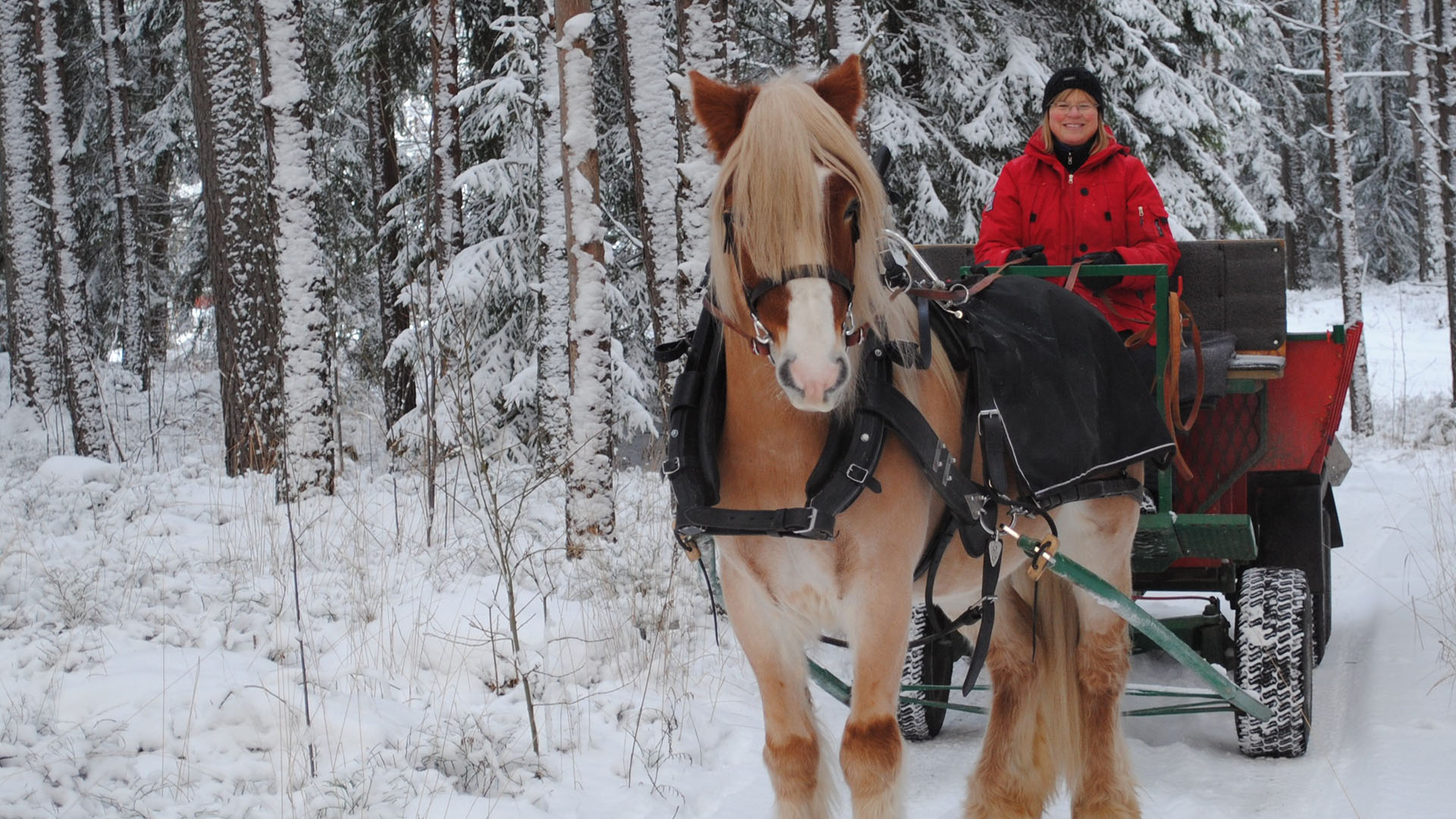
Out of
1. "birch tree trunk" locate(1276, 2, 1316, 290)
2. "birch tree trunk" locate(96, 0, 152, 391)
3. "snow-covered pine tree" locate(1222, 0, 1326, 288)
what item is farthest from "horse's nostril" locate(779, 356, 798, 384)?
"birch tree trunk" locate(1276, 2, 1316, 290)

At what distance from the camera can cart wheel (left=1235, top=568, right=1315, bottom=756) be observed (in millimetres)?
4082

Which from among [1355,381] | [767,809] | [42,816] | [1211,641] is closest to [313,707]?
[42,816]

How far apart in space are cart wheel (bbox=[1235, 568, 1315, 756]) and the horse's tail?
880mm

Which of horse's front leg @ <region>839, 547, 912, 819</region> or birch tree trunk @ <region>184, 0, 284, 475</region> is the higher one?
birch tree trunk @ <region>184, 0, 284, 475</region>

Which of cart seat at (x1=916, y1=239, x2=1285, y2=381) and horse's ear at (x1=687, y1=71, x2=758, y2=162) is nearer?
horse's ear at (x1=687, y1=71, x2=758, y2=162)

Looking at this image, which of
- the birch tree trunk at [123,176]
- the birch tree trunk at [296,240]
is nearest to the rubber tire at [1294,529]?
the birch tree trunk at [296,240]

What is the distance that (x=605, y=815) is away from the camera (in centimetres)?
356

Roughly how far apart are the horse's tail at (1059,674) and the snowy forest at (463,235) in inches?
55.7

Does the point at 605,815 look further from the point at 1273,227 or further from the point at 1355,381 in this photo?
the point at 1273,227

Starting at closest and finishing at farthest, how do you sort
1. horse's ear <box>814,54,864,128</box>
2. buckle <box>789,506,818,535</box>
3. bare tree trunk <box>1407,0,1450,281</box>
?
1. buckle <box>789,506,818,535</box>
2. horse's ear <box>814,54,864,128</box>
3. bare tree trunk <box>1407,0,1450,281</box>

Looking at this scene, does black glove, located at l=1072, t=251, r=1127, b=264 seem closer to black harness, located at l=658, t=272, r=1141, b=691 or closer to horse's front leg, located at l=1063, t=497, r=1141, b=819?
horse's front leg, located at l=1063, t=497, r=1141, b=819

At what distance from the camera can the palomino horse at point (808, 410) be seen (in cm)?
236

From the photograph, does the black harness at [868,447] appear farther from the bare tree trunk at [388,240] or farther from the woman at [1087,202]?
the bare tree trunk at [388,240]

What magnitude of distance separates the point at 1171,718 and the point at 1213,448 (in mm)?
1291
